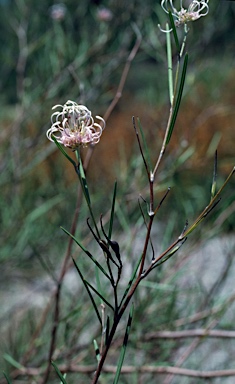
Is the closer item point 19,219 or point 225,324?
point 225,324

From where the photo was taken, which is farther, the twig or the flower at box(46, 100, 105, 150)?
the twig

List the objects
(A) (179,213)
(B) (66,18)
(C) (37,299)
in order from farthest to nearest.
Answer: (C) (37,299)
(B) (66,18)
(A) (179,213)

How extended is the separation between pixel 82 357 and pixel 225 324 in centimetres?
16

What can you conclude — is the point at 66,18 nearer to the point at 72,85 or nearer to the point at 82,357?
the point at 72,85

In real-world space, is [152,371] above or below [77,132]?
below

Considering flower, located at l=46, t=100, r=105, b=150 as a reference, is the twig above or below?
below

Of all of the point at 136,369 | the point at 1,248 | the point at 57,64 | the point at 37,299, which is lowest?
the point at 37,299

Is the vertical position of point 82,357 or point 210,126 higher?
point 82,357

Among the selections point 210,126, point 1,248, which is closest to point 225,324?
point 1,248

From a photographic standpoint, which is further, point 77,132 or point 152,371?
point 152,371

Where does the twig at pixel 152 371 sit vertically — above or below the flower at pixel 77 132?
below

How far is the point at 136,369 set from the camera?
567 mm

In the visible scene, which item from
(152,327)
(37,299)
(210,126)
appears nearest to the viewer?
(152,327)

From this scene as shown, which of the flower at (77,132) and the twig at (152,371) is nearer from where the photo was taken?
the flower at (77,132)
